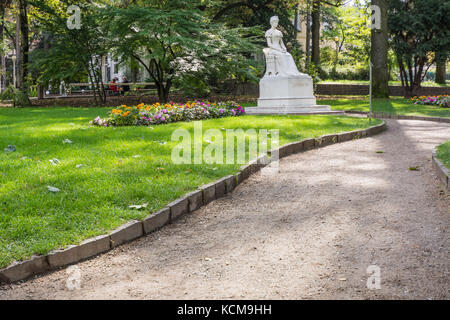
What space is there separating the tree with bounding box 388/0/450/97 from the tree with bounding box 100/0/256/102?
1016 cm

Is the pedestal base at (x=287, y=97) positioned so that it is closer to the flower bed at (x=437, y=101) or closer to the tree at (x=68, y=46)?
the flower bed at (x=437, y=101)

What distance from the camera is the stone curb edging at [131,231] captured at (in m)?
3.53

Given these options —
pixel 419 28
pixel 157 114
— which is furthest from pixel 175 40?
pixel 419 28

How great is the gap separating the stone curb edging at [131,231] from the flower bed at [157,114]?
4394 mm

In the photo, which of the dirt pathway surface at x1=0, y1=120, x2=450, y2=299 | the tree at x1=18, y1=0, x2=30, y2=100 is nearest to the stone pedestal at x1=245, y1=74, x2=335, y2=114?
the dirt pathway surface at x1=0, y1=120, x2=450, y2=299

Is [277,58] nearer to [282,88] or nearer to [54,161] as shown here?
[282,88]

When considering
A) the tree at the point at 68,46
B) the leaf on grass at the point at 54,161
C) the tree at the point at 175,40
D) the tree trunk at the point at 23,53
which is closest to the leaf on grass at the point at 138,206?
the leaf on grass at the point at 54,161

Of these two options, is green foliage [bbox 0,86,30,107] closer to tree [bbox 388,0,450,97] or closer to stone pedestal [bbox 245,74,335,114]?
stone pedestal [bbox 245,74,335,114]

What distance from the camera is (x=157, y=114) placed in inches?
449

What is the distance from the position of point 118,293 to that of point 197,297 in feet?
1.83

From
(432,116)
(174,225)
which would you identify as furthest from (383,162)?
(432,116)

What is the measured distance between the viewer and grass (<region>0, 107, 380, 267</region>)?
400cm
